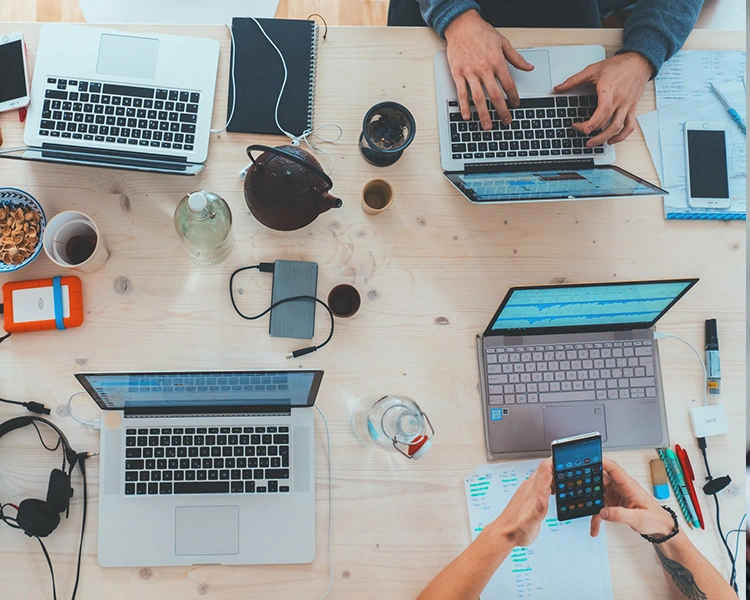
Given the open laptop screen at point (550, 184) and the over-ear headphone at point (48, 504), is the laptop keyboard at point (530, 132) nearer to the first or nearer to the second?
the open laptop screen at point (550, 184)

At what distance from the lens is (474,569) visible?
95 cm

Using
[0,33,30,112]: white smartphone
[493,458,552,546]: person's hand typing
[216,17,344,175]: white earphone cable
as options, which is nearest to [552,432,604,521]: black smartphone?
[493,458,552,546]: person's hand typing

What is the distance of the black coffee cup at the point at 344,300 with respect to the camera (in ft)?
3.48

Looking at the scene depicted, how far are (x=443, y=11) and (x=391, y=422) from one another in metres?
0.80

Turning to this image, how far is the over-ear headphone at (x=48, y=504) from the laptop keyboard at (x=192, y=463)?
99 millimetres

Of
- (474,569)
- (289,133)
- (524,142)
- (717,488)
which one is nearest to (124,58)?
(289,133)

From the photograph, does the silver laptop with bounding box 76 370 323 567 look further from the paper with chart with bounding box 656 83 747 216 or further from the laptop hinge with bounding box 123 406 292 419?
the paper with chart with bounding box 656 83 747 216

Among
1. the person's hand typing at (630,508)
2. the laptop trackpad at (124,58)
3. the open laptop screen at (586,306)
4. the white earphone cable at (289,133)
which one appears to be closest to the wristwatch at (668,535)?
the person's hand typing at (630,508)

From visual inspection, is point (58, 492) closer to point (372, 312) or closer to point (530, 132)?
point (372, 312)

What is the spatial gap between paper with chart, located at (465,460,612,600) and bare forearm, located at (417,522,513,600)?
0.07 meters

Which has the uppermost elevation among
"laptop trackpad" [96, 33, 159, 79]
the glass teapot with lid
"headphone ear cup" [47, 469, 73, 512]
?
"laptop trackpad" [96, 33, 159, 79]

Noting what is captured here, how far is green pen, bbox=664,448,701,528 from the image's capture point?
1055 mm

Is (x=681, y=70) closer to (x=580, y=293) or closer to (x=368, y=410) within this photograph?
(x=580, y=293)

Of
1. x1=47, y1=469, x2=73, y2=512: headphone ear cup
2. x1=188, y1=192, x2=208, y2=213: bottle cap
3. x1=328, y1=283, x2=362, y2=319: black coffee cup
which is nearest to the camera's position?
x1=188, y1=192, x2=208, y2=213: bottle cap
